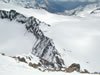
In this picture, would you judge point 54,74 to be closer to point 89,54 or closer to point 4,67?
point 4,67

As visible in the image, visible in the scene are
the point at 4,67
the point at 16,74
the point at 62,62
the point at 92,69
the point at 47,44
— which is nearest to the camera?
the point at 16,74

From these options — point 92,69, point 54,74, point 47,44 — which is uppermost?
point 54,74

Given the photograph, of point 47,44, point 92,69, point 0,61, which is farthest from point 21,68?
point 47,44

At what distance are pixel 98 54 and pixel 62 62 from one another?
2184 inches

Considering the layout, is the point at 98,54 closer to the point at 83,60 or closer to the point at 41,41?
the point at 83,60

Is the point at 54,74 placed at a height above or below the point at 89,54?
above

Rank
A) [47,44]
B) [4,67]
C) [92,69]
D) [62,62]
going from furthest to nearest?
[47,44]
[92,69]
[62,62]
[4,67]

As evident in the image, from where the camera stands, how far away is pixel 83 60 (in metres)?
181

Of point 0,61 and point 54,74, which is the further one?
point 0,61

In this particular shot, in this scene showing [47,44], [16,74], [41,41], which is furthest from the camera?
[41,41]

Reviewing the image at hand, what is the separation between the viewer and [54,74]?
24.4 meters

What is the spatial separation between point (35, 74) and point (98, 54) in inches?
6874

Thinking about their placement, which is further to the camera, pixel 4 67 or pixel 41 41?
pixel 41 41

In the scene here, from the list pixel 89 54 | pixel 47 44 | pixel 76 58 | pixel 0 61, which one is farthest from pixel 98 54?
pixel 0 61
